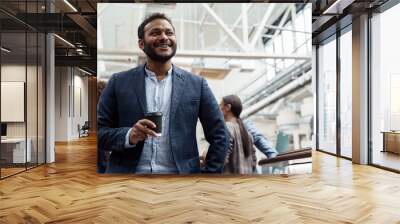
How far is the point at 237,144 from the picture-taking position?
595 centimetres

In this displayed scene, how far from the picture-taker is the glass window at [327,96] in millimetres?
9750

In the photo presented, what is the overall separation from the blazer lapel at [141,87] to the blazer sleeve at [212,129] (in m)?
0.82

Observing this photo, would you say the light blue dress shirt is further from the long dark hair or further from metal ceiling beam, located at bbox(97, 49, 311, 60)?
the long dark hair

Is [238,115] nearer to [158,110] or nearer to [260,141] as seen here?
[260,141]

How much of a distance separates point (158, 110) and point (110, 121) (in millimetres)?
738

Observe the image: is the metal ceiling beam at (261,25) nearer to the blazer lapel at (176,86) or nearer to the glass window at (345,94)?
the blazer lapel at (176,86)

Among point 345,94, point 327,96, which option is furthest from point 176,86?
point 327,96

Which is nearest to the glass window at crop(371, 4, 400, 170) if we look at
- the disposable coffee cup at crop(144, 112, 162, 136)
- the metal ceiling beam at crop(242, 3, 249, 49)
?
the metal ceiling beam at crop(242, 3, 249, 49)

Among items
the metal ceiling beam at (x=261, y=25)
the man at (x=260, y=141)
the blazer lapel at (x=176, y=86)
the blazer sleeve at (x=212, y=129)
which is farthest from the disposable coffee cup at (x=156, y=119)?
the metal ceiling beam at (x=261, y=25)

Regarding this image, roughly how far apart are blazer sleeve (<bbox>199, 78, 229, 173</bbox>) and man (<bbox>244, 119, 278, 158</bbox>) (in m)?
0.36

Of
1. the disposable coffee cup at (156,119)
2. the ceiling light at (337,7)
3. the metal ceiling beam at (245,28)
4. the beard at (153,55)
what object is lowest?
the disposable coffee cup at (156,119)

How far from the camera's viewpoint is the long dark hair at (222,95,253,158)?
19.3ft

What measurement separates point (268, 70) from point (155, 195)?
2487 millimetres

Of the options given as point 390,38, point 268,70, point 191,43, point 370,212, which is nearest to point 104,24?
point 191,43
